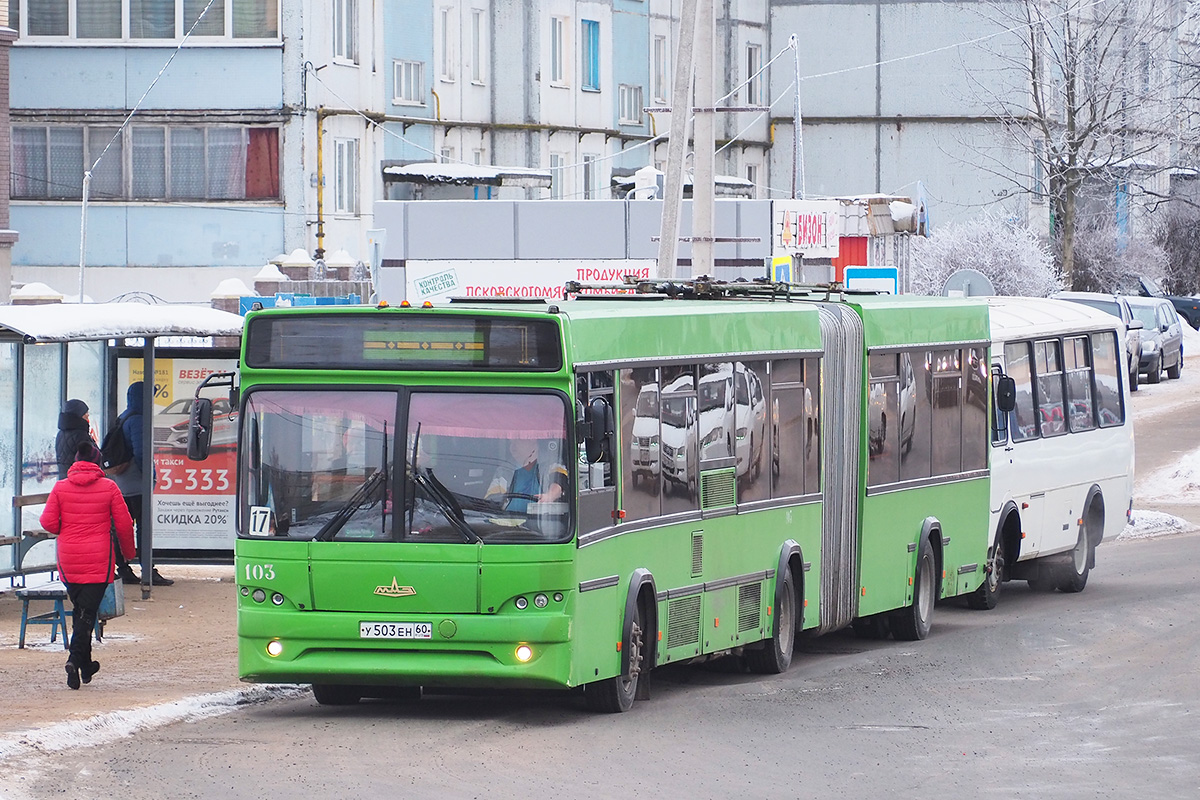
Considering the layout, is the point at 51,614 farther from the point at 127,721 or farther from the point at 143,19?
the point at 143,19

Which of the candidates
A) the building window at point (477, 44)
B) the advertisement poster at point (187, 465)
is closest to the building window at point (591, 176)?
the building window at point (477, 44)

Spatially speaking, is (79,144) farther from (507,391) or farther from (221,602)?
(507,391)

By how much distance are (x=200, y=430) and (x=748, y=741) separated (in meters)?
4.08

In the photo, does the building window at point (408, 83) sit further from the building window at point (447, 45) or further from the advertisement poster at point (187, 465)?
the advertisement poster at point (187, 465)

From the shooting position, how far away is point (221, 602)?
18.8 metres

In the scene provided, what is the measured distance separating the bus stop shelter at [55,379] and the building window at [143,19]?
76.5ft

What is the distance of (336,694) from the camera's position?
509 inches

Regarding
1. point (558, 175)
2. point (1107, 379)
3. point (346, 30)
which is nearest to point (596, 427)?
point (1107, 379)

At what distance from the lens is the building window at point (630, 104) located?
56.0m

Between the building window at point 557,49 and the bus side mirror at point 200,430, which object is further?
the building window at point 557,49

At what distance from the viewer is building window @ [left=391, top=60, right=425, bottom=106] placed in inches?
1823

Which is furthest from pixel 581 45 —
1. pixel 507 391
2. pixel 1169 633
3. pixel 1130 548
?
→ pixel 507 391

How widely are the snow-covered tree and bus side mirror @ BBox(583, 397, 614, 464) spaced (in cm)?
4109

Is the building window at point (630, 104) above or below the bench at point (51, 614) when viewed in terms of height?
above
